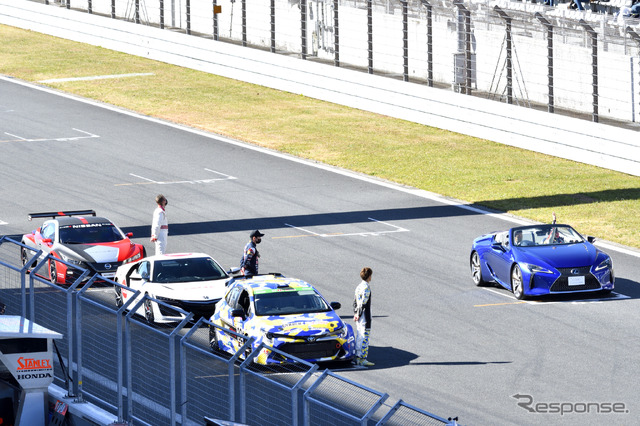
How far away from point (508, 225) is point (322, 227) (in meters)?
4.38

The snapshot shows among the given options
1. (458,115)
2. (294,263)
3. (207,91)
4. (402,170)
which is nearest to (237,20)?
(207,91)

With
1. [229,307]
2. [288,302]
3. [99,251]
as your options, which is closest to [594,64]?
[99,251]

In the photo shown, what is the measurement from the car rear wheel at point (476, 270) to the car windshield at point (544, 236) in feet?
3.11

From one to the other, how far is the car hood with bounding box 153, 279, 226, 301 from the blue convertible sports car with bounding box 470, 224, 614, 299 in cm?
528

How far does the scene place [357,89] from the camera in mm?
42844

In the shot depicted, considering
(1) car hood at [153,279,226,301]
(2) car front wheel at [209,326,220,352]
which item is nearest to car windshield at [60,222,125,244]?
(1) car hood at [153,279,226,301]

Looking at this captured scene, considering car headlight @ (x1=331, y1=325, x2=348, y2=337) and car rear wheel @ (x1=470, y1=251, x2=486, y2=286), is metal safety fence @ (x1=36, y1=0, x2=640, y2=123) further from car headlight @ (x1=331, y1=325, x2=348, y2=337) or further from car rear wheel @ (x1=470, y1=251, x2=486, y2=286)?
car headlight @ (x1=331, y1=325, x2=348, y2=337)

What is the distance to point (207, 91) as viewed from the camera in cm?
4569

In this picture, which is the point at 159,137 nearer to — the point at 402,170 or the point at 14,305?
the point at 402,170

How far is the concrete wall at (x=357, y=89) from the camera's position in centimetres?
3438

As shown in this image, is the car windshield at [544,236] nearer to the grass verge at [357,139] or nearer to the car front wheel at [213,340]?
the grass verge at [357,139]

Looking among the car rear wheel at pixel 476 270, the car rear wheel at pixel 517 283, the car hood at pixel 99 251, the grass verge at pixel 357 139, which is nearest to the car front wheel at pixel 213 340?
the car rear wheel at pixel 517 283

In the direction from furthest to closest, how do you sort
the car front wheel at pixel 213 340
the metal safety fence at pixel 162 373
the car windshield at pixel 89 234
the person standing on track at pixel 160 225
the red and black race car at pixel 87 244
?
the car windshield at pixel 89 234, the person standing on track at pixel 160 225, the red and black race car at pixel 87 244, the car front wheel at pixel 213 340, the metal safety fence at pixel 162 373

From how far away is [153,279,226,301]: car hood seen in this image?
19578mm
